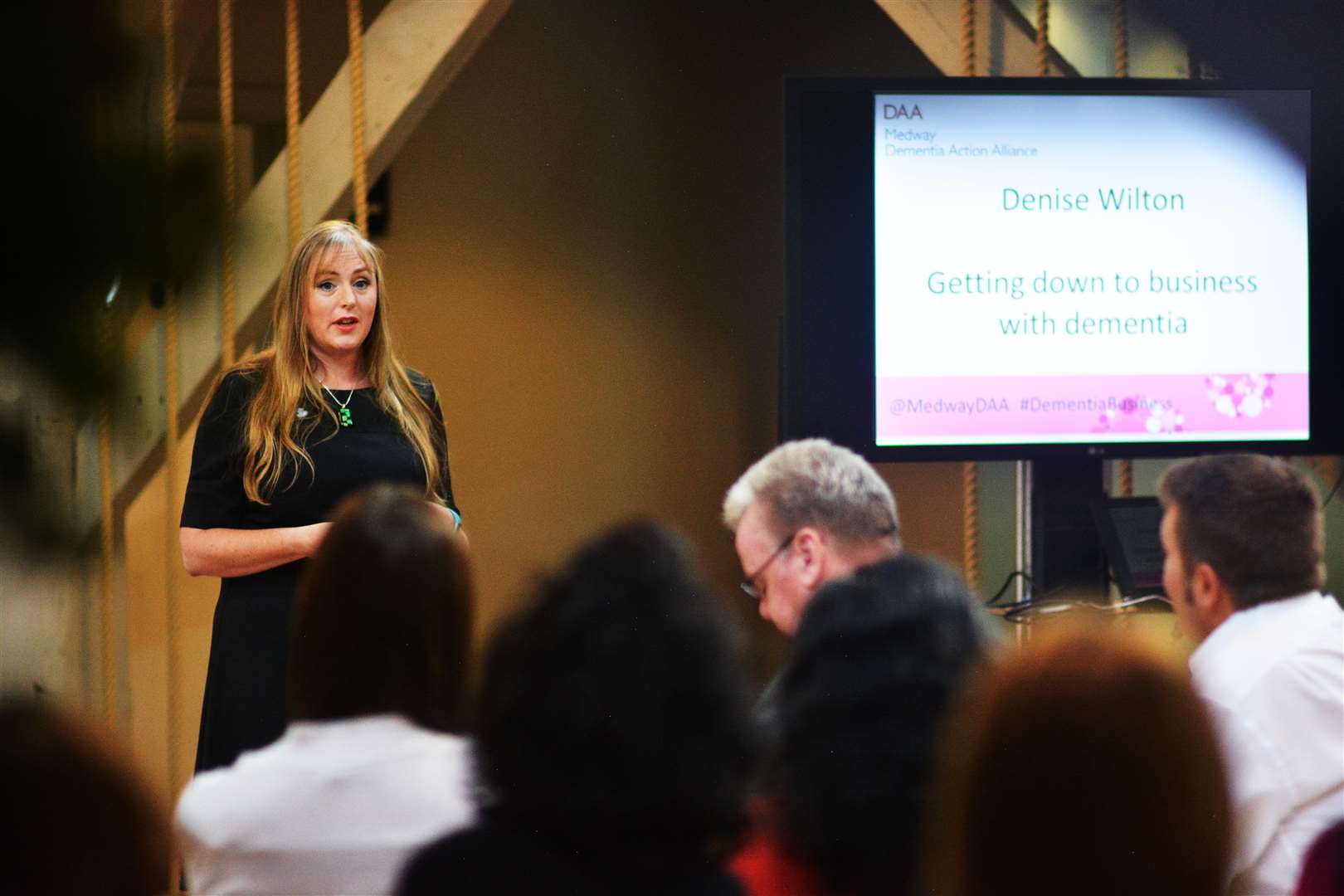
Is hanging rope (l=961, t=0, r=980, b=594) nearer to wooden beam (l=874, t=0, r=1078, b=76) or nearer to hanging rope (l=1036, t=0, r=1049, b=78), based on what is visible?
wooden beam (l=874, t=0, r=1078, b=76)

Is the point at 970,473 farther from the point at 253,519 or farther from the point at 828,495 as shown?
the point at 253,519

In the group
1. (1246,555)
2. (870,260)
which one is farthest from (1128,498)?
(1246,555)

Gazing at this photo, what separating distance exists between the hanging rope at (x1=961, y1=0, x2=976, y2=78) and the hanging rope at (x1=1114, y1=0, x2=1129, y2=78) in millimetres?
350

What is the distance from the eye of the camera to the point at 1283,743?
172 cm

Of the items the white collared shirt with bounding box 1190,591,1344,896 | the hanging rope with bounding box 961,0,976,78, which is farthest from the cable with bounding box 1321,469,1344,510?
the white collared shirt with bounding box 1190,591,1344,896

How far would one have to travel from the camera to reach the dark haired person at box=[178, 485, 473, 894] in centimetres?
127

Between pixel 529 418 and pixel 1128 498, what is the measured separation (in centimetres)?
231

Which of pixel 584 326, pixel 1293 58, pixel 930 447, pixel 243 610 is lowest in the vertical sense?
pixel 243 610

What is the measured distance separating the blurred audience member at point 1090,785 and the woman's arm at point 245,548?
1836mm

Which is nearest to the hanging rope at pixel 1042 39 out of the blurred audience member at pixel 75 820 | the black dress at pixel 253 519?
the black dress at pixel 253 519

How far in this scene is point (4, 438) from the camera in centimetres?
37

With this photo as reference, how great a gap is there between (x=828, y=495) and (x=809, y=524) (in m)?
0.05

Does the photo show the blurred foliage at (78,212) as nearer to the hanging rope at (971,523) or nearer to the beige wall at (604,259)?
the hanging rope at (971,523)

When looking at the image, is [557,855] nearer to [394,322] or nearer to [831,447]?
[831,447]
